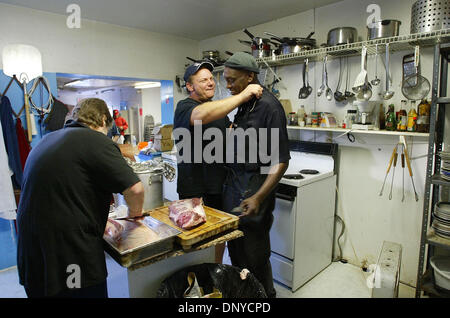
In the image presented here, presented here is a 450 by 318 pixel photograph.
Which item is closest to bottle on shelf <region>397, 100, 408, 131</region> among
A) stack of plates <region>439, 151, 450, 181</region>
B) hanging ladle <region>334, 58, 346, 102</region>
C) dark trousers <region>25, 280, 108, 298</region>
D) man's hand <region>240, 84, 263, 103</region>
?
stack of plates <region>439, 151, 450, 181</region>

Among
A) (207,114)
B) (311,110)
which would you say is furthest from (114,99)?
(207,114)

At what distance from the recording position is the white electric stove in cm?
210

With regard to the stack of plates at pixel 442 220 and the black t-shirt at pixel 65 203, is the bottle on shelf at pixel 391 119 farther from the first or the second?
the black t-shirt at pixel 65 203

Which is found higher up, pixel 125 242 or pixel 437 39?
pixel 437 39

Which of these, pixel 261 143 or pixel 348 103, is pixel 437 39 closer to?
pixel 348 103

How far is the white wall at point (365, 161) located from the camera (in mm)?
2137

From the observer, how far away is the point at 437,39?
1.80m

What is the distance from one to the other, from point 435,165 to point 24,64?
11.1 feet

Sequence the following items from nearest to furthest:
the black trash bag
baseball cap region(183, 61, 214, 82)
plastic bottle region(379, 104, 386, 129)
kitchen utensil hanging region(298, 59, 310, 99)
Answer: the black trash bag → baseball cap region(183, 61, 214, 82) → plastic bottle region(379, 104, 386, 129) → kitchen utensil hanging region(298, 59, 310, 99)

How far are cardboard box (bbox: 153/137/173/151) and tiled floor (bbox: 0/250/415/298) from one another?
156 cm

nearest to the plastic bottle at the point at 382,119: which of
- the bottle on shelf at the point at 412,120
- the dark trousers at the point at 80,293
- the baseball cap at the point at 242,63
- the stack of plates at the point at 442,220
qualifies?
the bottle on shelf at the point at 412,120

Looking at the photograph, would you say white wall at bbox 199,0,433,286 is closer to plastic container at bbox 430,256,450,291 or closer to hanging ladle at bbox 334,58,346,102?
hanging ladle at bbox 334,58,346,102

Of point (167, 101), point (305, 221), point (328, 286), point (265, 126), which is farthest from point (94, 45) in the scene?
point (328, 286)

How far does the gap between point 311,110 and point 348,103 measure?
1.18 feet
